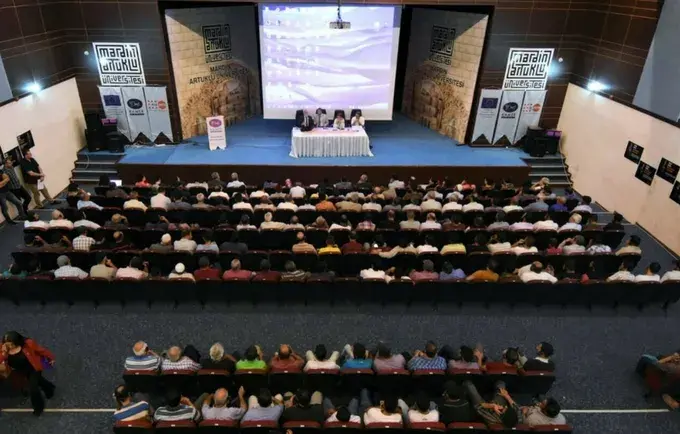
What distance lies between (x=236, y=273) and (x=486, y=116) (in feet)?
28.7

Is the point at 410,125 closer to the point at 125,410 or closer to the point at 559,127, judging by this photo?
the point at 559,127

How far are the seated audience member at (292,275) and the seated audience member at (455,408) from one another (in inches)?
109

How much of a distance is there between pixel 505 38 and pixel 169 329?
10.5 metres

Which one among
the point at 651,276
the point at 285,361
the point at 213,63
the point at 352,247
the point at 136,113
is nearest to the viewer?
the point at 285,361

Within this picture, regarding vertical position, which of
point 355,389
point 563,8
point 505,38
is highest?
point 563,8

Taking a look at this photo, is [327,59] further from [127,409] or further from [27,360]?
[127,409]

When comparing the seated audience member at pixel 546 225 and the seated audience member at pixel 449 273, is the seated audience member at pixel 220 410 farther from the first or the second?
the seated audience member at pixel 546 225

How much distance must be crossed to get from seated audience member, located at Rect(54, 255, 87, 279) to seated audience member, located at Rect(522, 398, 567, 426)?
5.99m

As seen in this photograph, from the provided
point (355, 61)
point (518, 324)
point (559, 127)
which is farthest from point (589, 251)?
point (355, 61)

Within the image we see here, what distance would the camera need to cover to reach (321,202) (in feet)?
27.9

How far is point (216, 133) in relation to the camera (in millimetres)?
11750

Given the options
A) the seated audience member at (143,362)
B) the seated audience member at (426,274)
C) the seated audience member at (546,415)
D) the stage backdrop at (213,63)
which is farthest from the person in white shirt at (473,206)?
the stage backdrop at (213,63)

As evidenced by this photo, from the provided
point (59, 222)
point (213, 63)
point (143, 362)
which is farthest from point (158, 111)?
point (143, 362)

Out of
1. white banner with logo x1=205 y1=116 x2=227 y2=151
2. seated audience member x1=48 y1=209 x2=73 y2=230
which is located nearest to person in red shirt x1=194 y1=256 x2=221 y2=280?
seated audience member x1=48 y1=209 x2=73 y2=230
